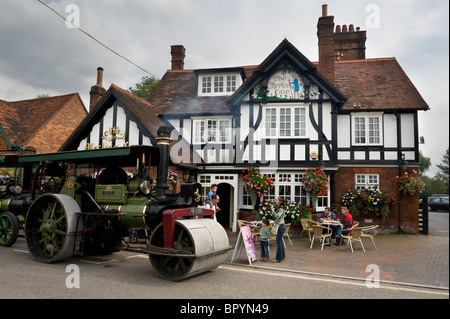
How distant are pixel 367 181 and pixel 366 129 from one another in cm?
220

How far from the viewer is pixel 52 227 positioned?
7.35 m

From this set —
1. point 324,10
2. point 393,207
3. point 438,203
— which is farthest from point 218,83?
point 438,203

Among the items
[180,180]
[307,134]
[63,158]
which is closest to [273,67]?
[307,134]

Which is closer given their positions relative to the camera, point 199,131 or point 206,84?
point 199,131

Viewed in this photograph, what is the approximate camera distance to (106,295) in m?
5.07

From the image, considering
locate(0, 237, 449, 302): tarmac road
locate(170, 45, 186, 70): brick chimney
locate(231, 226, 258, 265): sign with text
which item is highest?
locate(170, 45, 186, 70): brick chimney

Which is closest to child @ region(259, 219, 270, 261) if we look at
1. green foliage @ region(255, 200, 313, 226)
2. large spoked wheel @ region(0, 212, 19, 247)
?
green foliage @ region(255, 200, 313, 226)

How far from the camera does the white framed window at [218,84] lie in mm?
17094

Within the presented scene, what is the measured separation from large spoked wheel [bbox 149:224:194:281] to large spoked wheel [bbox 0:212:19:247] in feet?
15.8

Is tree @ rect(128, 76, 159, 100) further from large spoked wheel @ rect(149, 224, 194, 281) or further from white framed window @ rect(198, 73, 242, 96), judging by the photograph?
large spoked wheel @ rect(149, 224, 194, 281)

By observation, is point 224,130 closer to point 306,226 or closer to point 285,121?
point 285,121

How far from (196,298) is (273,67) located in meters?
11.3

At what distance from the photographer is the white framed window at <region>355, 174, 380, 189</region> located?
1435 centimetres

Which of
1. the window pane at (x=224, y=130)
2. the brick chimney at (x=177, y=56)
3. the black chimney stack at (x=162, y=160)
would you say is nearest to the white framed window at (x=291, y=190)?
the window pane at (x=224, y=130)
